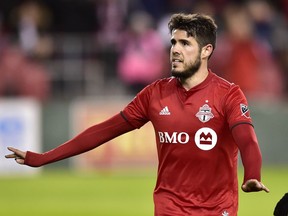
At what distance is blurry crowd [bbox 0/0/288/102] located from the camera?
19.5 m

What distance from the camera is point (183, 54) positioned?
7.66m

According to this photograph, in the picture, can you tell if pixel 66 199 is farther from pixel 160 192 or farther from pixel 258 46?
pixel 160 192

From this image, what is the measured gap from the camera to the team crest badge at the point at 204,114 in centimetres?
762

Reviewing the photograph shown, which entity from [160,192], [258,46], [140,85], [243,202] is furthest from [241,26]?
[160,192]

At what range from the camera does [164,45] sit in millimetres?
19625

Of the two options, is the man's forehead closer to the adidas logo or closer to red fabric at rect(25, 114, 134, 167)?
the adidas logo

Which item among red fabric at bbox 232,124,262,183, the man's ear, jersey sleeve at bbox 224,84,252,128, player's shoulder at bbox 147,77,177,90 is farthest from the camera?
player's shoulder at bbox 147,77,177,90

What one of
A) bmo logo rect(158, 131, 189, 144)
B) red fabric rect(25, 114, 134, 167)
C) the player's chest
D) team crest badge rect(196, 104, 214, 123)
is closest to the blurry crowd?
red fabric rect(25, 114, 134, 167)

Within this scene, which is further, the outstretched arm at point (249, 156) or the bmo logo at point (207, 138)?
the bmo logo at point (207, 138)

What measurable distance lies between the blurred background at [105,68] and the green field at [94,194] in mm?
507

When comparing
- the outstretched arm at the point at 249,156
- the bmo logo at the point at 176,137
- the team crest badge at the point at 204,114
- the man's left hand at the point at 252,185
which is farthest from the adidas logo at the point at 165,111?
Result: the man's left hand at the point at 252,185

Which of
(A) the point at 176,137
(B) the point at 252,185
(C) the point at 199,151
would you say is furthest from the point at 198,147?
(B) the point at 252,185

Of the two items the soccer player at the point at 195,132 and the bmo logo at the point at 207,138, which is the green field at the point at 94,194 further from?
the bmo logo at the point at 207,138

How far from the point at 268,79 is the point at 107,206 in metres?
6.01
